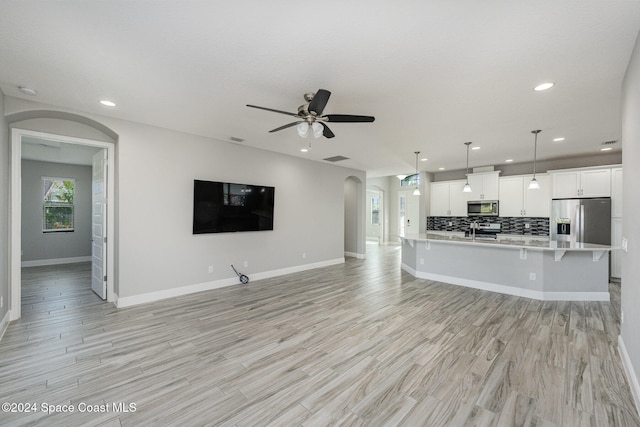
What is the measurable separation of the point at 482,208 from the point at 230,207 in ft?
21.2

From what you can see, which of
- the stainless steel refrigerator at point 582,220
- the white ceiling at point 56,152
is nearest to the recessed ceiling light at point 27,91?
the white ceiling at point 56,152

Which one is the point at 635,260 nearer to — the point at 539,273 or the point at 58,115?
the point at 539,273

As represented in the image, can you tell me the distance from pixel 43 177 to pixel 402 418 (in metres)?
9.33

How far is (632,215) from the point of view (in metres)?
2.22

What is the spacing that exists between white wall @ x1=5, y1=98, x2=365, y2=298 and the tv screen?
15 centimetres

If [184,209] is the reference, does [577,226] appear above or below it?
below

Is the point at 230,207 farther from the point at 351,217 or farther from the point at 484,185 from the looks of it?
the point at 484,185

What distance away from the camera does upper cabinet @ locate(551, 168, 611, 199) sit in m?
5.57

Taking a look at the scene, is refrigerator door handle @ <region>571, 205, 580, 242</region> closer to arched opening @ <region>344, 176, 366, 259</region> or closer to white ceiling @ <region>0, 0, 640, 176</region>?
white ceiling @ <region>0, 0, 640, 176</region>

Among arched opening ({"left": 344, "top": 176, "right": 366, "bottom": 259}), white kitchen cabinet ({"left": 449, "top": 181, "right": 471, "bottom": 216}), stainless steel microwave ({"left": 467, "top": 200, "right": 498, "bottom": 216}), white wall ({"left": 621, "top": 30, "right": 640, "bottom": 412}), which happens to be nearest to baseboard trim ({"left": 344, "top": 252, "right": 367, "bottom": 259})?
arched opening ({"left": 344, "top": 176, "right": 366, "bottom": 259})

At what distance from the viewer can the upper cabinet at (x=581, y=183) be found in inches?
219

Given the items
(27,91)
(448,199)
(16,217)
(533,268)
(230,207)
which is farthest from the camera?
(448,199)

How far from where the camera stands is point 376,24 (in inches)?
74.7

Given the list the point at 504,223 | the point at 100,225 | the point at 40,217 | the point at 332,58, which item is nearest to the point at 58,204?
the point at 40,217
